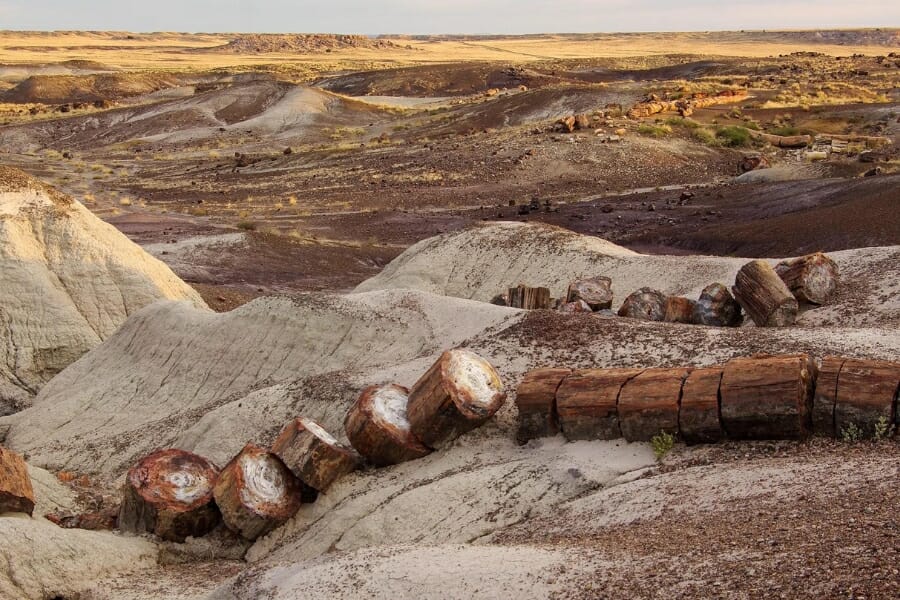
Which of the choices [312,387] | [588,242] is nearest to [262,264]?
[588,242]

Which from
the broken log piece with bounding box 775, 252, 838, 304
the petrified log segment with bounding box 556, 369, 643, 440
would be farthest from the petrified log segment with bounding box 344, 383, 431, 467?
the broken log piece with bounding box 775, 252, 838, 304

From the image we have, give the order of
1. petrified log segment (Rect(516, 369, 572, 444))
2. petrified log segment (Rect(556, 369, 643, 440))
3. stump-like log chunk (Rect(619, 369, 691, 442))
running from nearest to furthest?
stump-like log chunk (Rect(619, 369, 691, 442)) < petrified log segment (Rect(556, 369, 643, 440)) < petrified log segment (Rect(516, 369, 572, 444))

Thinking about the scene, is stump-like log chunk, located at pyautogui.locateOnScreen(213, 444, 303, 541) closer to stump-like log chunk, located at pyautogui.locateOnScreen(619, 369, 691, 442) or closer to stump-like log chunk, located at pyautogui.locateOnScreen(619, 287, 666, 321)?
stump-like log chunk, located at pyautogui.locateOnScreen(619, 369, 691, 442)

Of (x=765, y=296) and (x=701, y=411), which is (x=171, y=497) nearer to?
(x=701, y=411)

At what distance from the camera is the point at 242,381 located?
42.5 feet

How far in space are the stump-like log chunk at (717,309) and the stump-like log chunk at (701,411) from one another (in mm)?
5137

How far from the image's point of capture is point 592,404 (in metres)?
8.15

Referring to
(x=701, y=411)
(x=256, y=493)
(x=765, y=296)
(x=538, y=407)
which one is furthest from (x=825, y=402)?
(x=765, y=296)

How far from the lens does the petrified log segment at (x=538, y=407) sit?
27.9 ft

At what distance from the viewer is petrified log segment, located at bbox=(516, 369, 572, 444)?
8.50 metres

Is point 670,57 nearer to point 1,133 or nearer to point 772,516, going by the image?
point 1,133

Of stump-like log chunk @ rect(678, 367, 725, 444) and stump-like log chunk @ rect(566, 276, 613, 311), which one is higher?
stump-like log chunk @ rect(678, 367, 725, 444)

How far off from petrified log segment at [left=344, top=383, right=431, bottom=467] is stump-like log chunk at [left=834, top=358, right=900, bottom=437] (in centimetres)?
346

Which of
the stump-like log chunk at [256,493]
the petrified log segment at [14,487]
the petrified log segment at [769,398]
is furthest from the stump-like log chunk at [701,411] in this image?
the petrified log segment at [14,487]
